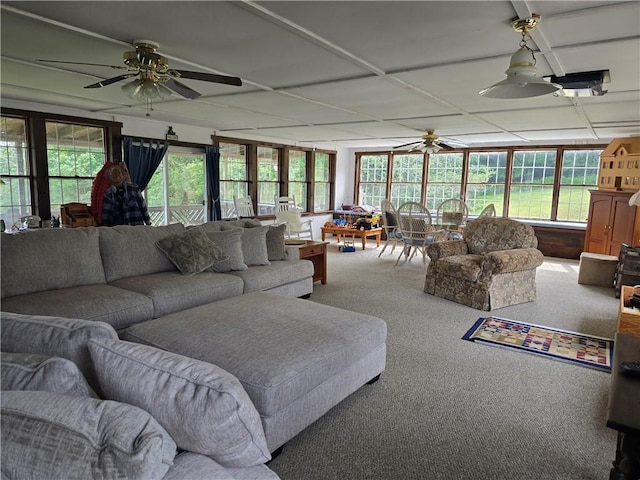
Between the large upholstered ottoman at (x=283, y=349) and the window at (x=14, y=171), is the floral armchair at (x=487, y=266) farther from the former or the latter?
the window at (x=14, y=171)

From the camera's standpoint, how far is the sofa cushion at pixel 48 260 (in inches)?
106

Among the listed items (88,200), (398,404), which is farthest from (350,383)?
(88,200)

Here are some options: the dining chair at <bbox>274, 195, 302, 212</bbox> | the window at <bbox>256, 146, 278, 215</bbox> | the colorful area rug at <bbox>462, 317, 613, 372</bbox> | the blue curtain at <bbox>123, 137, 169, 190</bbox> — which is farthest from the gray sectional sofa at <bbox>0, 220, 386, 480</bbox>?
the window at <bbox>256, 146, 278, 215</bbox>

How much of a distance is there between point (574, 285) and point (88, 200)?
6556 mm

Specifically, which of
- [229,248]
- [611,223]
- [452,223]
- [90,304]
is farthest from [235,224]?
[611,223]

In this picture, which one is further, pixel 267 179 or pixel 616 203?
pixel 267 179

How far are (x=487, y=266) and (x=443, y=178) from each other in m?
5.24

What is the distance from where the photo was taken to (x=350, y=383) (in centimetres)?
230

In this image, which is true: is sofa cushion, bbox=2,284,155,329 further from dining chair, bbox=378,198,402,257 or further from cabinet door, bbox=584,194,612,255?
cabinet door, bbox=584,194,612,255

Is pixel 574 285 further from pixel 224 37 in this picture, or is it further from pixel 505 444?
pixel 224 37

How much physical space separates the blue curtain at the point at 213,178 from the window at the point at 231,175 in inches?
13.0

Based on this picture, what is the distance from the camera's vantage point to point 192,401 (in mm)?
971

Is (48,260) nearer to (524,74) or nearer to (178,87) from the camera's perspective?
(178,87)

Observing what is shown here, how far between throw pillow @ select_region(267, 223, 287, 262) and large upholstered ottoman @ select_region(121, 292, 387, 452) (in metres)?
1.64
